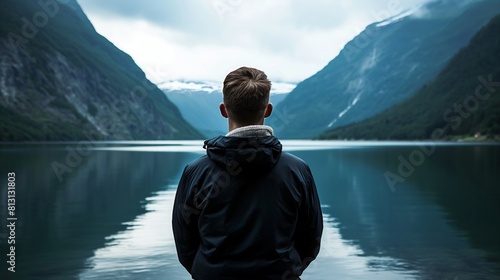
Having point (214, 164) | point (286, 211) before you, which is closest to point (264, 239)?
point (286, 211)

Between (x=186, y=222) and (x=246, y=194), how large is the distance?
1.84 ft

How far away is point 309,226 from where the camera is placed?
4.50m

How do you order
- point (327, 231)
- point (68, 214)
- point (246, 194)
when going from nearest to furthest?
point (246, 194) < point (327, 231) < point (68, 214)

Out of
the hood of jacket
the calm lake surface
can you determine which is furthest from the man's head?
the calm lake surface

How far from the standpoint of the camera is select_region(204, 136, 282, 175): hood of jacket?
411cm

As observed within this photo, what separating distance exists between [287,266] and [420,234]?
1599 centimetres

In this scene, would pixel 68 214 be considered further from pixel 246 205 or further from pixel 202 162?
pixel 246 205

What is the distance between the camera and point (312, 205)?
175 inches

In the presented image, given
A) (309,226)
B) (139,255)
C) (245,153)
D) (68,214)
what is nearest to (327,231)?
(139,255)

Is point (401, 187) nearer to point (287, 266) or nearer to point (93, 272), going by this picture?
point (93, 272)

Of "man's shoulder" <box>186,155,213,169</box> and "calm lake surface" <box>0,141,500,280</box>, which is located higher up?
"man's shoulder" <box>186,155,213,169</box>
